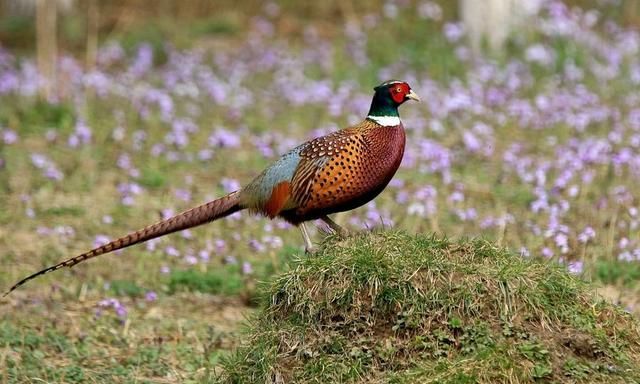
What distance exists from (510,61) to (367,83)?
153cm

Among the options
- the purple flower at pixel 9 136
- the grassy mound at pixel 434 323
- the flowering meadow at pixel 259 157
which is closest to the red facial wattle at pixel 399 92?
the flowering meadow at pixel 259 157

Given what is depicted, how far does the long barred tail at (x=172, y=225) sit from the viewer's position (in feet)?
16.5

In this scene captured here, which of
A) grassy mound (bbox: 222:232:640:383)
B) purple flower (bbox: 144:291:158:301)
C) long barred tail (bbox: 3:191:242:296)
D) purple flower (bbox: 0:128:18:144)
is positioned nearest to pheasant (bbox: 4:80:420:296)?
long barred tail (bbox: 3:191:242:296)

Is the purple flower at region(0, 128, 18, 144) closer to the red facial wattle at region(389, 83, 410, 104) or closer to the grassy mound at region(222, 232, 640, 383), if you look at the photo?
the red facial wattle at region(389, 83, 410, 104)

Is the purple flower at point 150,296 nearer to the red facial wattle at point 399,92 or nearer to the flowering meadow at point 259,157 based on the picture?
the flowering meadow at point 259,157

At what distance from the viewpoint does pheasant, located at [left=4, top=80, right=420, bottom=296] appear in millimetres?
5168

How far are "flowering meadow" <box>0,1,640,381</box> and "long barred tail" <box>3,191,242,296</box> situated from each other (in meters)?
0.61

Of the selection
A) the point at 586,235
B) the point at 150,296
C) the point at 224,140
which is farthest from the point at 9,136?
the point at 586,235

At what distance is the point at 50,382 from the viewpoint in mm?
5082

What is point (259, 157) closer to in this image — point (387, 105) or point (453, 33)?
point (387, 105)

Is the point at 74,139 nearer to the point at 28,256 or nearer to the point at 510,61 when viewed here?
the point at 28,256

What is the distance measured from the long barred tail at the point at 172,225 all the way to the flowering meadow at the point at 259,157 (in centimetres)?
61

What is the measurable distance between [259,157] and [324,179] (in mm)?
3921

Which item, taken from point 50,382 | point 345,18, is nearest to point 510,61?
point 345,18
